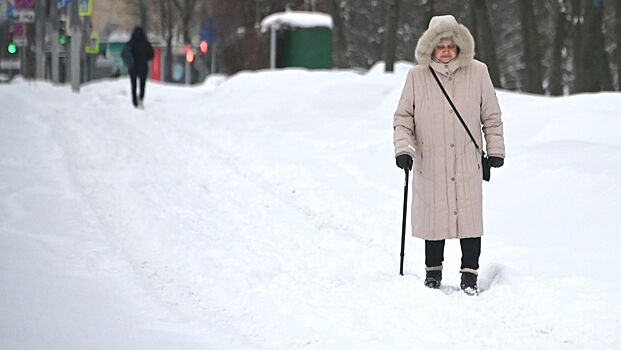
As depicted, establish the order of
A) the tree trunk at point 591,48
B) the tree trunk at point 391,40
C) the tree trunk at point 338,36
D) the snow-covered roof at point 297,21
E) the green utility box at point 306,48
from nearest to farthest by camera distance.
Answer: the tree trunk at point 591,48 < the tree trunk at point 391,40 < the tree trunk at point 338,36 < the snow-covered roof at point 297,21 < the green utility box at point 306,48

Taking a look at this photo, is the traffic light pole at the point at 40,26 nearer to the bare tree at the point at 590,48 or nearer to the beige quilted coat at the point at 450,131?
the bare tree at the point at 590,48

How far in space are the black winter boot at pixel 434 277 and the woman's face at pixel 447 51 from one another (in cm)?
132

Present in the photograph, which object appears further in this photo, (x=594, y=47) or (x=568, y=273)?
(x=594, y=47)

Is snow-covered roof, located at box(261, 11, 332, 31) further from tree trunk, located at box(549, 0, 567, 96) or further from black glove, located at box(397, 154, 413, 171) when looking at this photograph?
black glove, located at box(397, 154, 413, 171)

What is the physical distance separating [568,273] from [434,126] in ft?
4.45

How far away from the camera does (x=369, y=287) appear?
6.91 m

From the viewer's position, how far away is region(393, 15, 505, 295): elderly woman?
23.0 feet

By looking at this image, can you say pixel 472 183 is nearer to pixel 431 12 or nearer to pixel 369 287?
pixel 369 287

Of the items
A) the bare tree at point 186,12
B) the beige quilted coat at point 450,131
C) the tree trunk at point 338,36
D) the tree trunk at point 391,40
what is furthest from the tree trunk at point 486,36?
the bare tree at point 186,12

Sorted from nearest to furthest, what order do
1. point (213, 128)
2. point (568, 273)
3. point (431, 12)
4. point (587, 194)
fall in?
point (568, 273)
point (587, 194)
point (213, 128)
point (431, 12)

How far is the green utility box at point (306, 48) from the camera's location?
39656 mm

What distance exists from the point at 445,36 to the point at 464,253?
137 cm

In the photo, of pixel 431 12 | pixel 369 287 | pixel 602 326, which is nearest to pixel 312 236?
pixel 369 287

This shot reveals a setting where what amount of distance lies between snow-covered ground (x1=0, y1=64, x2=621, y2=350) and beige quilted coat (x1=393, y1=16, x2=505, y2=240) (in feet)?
1.58
